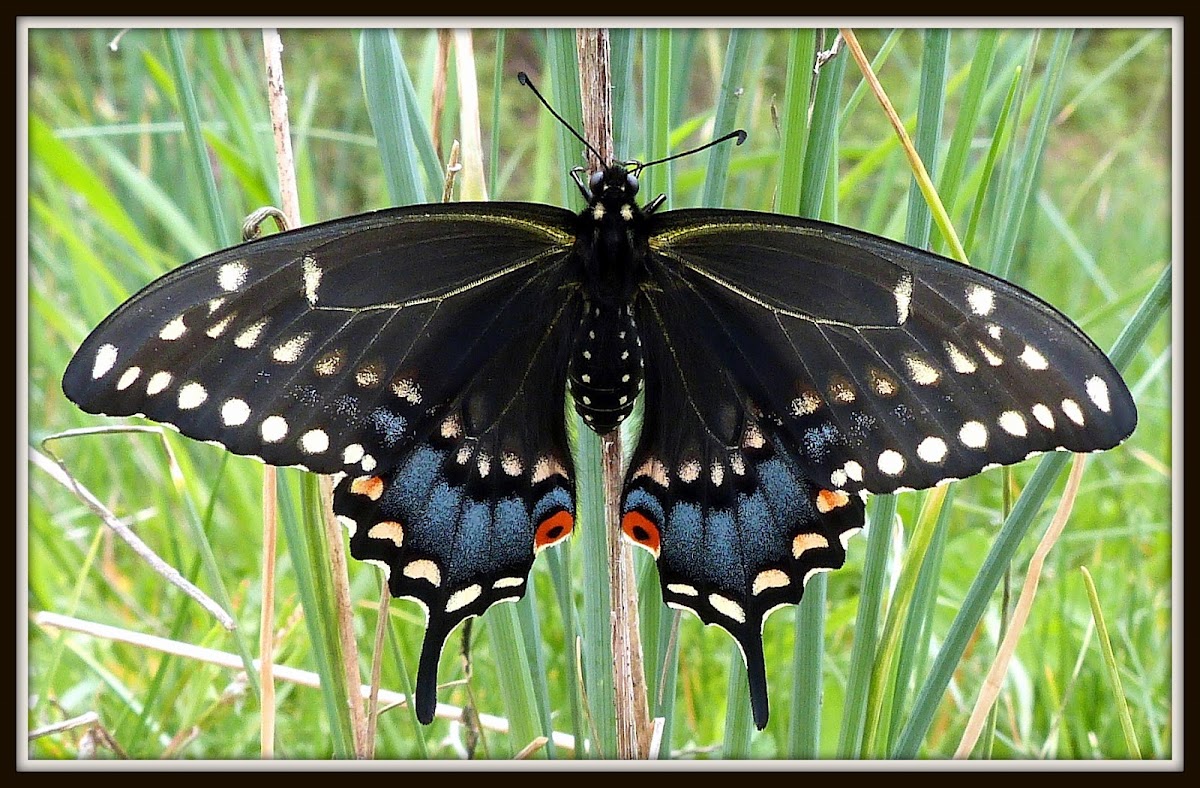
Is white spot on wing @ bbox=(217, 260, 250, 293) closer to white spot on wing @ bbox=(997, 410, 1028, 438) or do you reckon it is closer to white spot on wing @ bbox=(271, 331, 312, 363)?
white spot on wing @ bbox=(271, 331, 312, 363)

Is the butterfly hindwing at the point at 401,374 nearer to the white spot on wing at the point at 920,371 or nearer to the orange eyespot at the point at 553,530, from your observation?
the orange eyespot at the point at 553,530

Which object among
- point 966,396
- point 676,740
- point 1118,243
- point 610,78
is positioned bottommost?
point 676,740

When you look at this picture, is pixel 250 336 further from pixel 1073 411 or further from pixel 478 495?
pixel 1073 411

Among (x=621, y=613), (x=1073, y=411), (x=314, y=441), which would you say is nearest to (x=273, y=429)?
(x=314, y=441)

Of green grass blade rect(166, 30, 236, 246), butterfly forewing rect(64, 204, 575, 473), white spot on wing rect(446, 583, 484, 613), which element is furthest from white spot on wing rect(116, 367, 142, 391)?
white spot on wing rect(446, 583, 484, 613)

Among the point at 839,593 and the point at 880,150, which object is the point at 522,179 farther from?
the point at 880,150

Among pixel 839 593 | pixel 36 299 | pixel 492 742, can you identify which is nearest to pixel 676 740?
pixel 492 742
